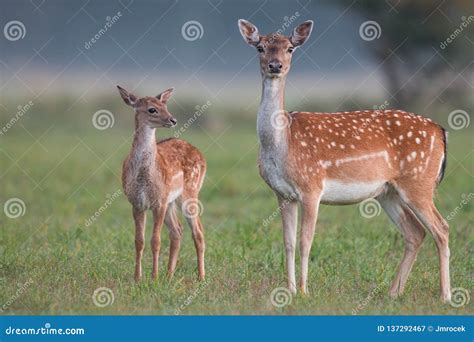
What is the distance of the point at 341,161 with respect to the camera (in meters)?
9.31

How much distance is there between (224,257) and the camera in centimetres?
1055

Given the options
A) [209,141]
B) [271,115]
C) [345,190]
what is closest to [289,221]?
[345,190]

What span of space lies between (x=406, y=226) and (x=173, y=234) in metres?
2.31

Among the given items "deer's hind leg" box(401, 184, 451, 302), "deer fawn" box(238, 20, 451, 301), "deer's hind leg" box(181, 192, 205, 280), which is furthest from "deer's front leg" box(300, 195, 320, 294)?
"deer's hind leg" box(181, 192, 205, 280)

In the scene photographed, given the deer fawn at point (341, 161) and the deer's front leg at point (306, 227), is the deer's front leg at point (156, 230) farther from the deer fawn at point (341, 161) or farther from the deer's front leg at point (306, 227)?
the deer's front leg at point (306, 227)

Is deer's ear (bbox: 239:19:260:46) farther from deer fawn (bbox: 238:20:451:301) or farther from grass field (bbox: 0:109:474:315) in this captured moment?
grass field (bbox: 0:109:474:315)

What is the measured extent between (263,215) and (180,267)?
3.55 meters

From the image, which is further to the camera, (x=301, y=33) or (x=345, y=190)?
(x=301, y=33)

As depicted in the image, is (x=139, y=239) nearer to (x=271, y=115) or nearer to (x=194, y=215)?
(x=194, y=215)

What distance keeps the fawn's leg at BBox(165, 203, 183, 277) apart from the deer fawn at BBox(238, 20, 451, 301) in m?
1.27

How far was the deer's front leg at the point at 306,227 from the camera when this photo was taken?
9.01 metres

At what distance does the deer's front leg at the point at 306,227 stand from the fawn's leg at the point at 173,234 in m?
1.47

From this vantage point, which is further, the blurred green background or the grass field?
the blurred green background

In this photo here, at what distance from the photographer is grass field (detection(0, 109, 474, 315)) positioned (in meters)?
→ 8.78
